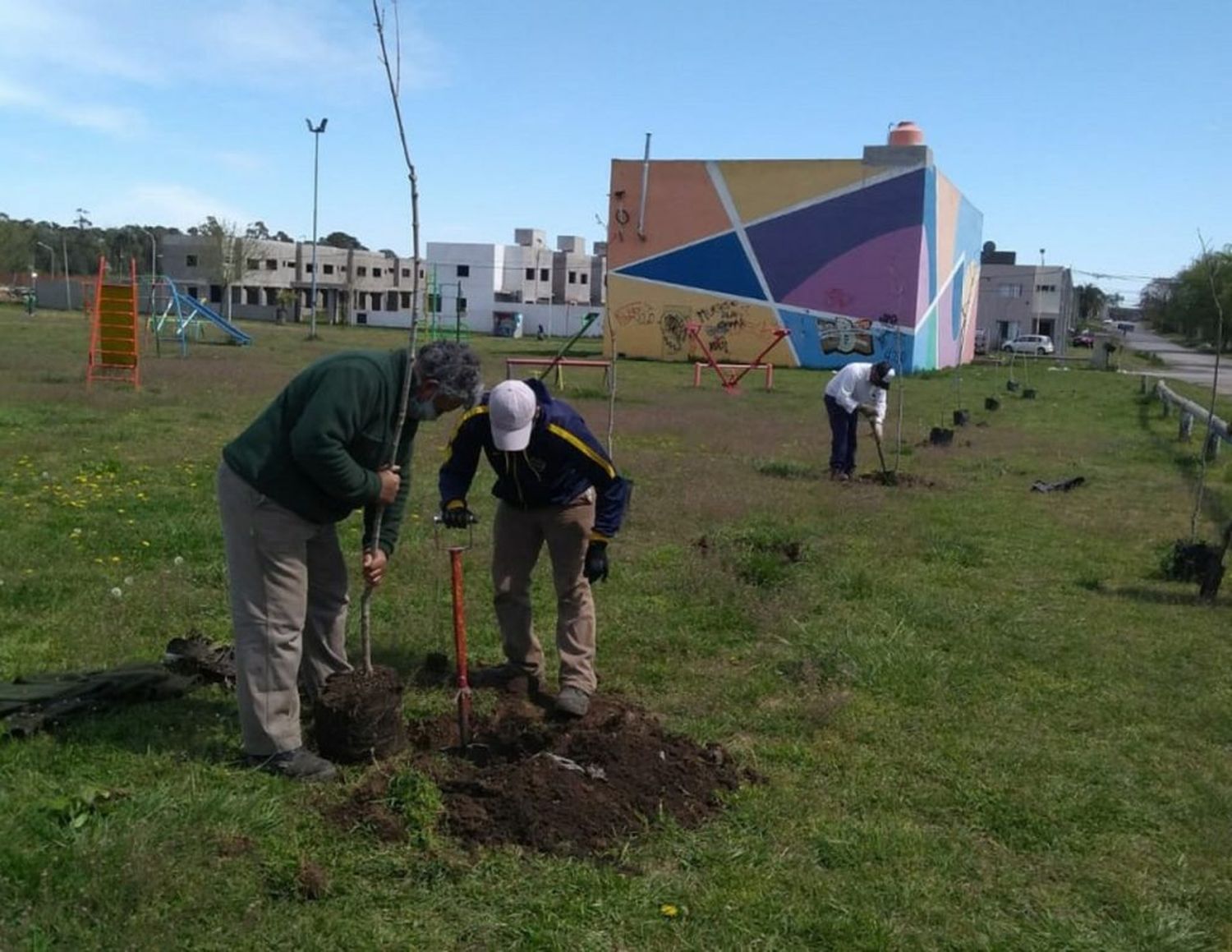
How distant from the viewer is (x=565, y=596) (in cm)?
533

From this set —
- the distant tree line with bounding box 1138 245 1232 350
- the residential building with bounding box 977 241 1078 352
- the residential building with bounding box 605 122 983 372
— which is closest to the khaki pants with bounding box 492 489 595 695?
the distant tree line with bounding box 1138 245 1232 350

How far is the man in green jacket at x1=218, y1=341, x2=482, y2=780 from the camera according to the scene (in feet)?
13.5

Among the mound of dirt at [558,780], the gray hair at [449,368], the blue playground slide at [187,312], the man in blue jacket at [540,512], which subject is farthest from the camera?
the blue playground slide at [187,312]

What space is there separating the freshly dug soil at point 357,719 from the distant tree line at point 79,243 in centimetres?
7536

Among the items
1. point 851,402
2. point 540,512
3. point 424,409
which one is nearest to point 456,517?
point 540,512

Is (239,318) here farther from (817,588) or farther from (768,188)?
(817,588)

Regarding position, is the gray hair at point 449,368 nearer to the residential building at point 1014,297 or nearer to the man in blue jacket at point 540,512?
the man in blue jacket at point 540,512

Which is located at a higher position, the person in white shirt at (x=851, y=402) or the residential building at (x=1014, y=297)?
the residential building at (x=1014, y=297)

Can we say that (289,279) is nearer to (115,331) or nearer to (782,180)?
(782,180)

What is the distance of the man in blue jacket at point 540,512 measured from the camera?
5.00 m

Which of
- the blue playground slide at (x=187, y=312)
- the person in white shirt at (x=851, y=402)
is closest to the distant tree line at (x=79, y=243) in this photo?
the blue playground slide at (x=187, y=312)

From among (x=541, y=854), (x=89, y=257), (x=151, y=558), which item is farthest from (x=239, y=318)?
(x=541, y=854)

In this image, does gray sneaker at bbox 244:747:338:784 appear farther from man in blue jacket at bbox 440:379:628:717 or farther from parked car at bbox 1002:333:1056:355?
parked car at bbox 1002:333:1056:355

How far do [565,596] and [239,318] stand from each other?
75.6m
